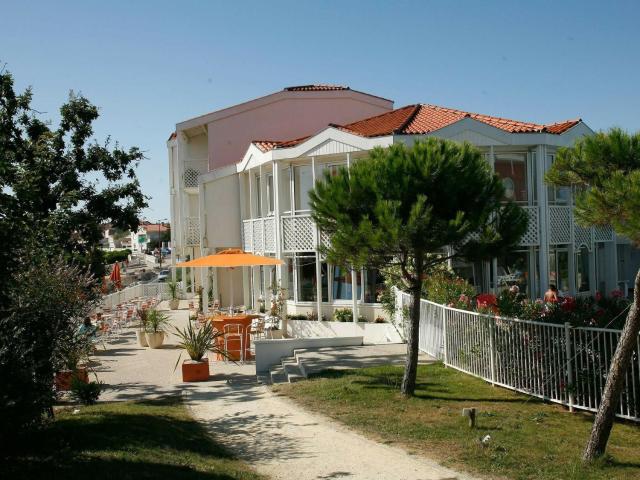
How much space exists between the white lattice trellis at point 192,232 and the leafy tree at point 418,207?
2086 centimetres

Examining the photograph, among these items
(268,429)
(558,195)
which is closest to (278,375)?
(268,429)

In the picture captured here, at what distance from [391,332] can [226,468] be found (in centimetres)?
1078

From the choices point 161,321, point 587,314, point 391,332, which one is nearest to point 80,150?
point 161,321

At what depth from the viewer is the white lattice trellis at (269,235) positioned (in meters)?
21.9

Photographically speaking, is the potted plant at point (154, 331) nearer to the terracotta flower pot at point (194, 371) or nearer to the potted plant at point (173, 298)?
the terracotta flower pot at point (194, 371)

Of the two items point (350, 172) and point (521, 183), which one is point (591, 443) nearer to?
point (350, 172)

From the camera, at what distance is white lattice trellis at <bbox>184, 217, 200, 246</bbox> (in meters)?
30.8

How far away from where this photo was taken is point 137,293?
39062mm

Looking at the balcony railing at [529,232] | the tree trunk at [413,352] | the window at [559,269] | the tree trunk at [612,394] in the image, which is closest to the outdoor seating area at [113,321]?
the balcony railing at [529,232]

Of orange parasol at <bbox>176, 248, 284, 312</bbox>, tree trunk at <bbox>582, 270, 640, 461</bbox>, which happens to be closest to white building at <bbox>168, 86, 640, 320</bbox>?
orange parasol at <bbox>176, 248, 284, 312</bbox>

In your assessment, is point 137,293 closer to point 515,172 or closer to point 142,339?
point 142,339

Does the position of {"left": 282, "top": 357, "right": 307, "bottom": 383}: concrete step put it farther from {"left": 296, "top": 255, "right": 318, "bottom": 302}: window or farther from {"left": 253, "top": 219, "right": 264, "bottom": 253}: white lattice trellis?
{"left": 253, "top": 219, "right": 264, "bottom": 253}: white lattice trellis

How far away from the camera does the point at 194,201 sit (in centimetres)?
3641

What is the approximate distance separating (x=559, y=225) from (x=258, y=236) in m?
10.4
